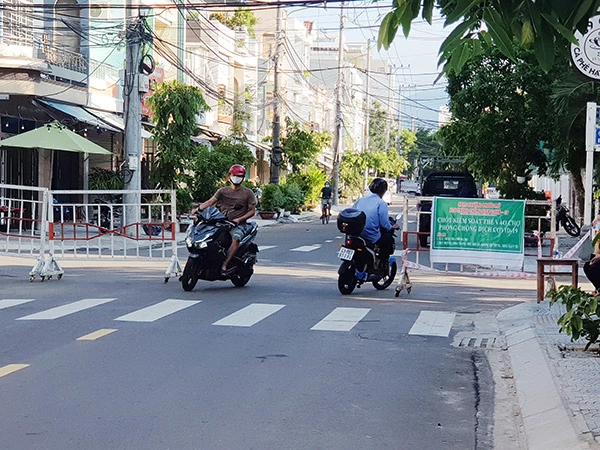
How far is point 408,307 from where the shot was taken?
13.3 metres

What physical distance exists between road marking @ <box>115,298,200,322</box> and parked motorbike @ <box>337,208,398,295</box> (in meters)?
2.41

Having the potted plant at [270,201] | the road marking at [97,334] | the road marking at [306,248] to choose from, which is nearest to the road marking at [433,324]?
the road marking at [97,334]

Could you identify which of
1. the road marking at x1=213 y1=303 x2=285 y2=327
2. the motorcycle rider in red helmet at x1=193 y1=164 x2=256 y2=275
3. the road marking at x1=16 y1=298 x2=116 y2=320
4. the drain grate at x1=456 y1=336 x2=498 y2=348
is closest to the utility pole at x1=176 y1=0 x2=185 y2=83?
the motorcycle rider in red helmet at x1=193 y1=164 x2=256 y2=275

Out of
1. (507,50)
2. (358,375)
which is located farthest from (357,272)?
(507,50)

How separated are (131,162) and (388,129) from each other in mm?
87733

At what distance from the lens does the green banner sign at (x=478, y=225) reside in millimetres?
14766

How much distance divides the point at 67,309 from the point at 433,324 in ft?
15.2

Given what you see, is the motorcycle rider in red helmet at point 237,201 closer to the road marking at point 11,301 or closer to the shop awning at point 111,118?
the road marking at point 11,301

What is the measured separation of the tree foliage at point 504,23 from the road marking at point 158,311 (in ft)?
24.5

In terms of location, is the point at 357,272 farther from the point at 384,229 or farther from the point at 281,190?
the point at 281,190

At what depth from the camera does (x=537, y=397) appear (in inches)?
289

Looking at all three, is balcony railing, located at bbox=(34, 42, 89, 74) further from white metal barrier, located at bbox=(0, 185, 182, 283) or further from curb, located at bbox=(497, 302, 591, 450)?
curb, located at bbox=(497, 302, 591, 450)

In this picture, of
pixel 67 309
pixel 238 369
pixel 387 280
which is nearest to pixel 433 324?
pixel 387 280

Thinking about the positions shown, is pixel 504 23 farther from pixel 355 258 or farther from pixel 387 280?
pixel 387 280
